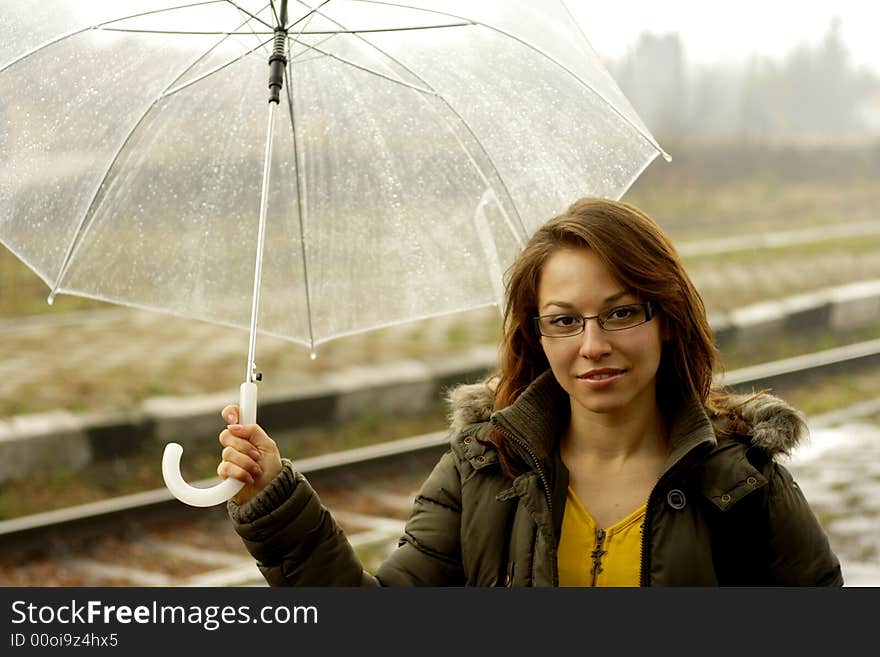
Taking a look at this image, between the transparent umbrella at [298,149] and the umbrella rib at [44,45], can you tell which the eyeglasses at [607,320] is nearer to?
the transparent umbrella at [298,149]

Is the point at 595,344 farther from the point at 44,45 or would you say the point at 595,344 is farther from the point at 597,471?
the point at 44,45

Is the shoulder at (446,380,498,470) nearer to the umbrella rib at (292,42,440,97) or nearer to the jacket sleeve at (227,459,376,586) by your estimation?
the jacket sleeve at (227,459,376,586)

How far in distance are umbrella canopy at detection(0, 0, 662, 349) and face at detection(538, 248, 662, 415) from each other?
1.84ft

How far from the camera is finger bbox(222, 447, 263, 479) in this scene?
2.15 metres

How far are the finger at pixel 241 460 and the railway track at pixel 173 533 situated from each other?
3900mm

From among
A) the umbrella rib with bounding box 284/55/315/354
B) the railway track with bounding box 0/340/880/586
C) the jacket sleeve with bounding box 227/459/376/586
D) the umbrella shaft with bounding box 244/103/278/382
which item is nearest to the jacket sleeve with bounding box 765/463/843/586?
the jacket sleeve with bounding box 227/459/376/586

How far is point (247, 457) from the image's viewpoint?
7.09 ft

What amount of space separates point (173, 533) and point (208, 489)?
15.3 feet

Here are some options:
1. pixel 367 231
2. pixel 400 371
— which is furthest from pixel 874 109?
pixel 367 231

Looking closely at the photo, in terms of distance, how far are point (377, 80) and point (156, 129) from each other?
0.52 metres

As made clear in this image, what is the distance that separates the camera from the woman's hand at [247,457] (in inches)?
84.7

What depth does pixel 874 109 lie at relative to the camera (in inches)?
1008

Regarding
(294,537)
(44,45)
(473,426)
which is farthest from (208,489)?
(44,45)

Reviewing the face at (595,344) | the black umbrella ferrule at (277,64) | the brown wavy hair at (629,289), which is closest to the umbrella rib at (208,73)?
the black umbrella ferrule at (277,64)
